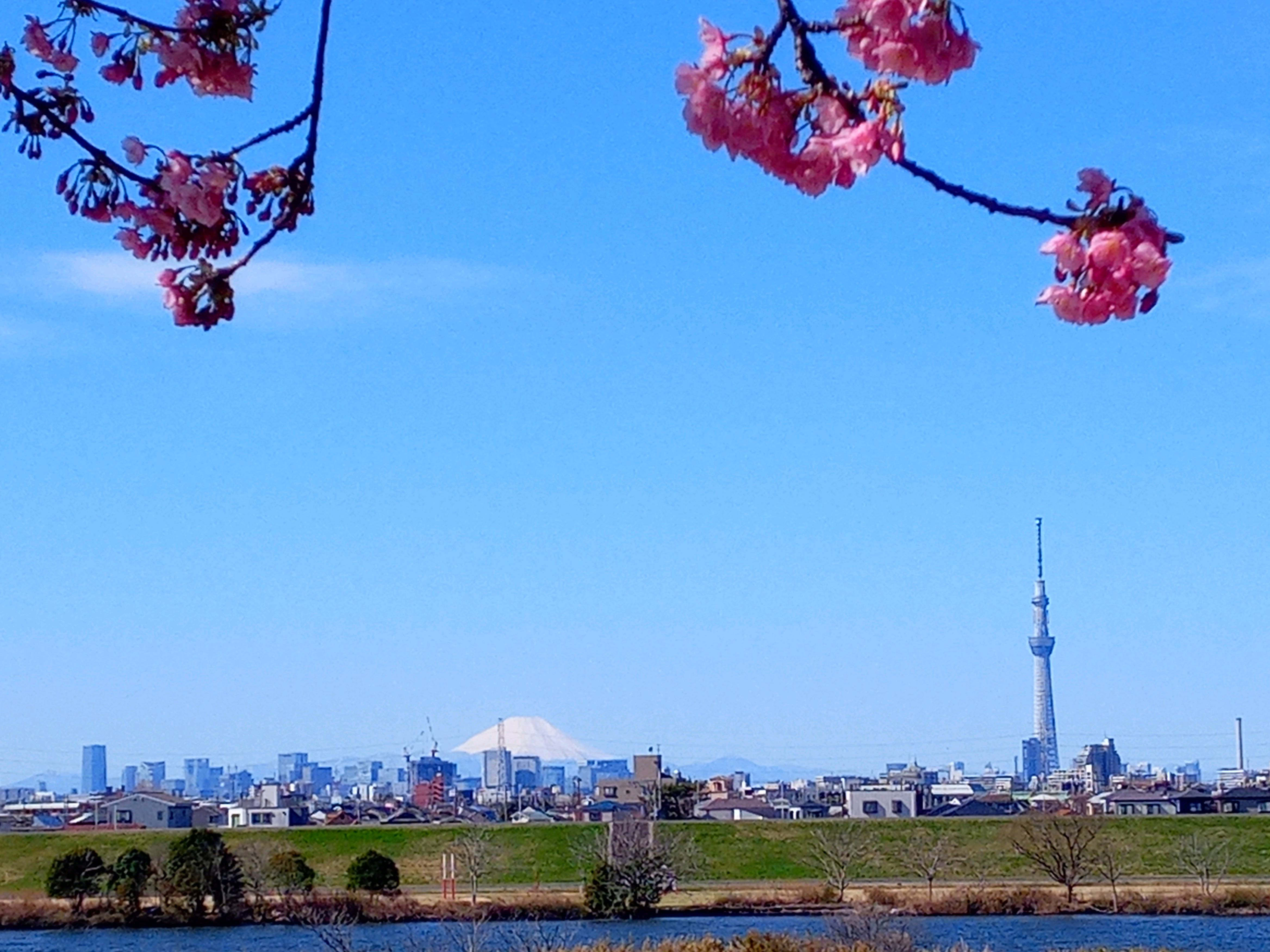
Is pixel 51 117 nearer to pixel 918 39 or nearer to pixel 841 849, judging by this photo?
pixel 918 39

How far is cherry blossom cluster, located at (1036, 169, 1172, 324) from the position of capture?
235 centimetres

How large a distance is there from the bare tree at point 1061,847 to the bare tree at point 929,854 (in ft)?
7.51

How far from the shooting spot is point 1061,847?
44.7 m

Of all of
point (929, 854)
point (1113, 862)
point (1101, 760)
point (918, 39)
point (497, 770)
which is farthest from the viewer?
point (497, 770)

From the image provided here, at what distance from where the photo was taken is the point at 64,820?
78.4 meters

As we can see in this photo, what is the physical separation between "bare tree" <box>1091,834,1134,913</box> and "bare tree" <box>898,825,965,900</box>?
4091 mm

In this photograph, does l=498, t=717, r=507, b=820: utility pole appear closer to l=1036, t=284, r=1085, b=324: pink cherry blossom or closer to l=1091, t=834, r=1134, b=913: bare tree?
l=1091, t=834, r=1134, b=913: bare tree

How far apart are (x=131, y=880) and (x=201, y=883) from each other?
172 centimetres

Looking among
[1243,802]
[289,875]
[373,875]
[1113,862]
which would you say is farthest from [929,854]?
[1243,802]

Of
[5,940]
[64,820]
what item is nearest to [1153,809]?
[5,940]

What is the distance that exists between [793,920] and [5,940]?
1680 centimetres

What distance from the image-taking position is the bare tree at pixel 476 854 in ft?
146

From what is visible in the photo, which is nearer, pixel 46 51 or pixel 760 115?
pixel 760 115

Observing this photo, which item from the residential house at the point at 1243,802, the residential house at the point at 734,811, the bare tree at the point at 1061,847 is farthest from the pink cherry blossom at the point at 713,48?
the residential house at the point at 1243,802
